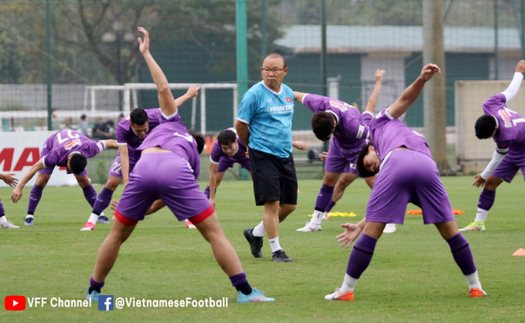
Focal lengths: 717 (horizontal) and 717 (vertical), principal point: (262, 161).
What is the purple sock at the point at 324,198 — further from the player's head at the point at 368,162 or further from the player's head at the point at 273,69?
the player's head at the point at 368,162

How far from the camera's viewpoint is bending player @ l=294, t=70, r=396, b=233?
8570 millimetres

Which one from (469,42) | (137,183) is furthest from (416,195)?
(469,42)

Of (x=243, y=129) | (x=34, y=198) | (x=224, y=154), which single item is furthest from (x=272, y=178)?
(x=34, y=198)

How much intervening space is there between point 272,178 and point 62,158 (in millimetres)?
4396

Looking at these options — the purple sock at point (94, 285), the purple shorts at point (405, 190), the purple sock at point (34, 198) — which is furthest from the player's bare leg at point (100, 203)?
the purple shorts at point (405, 190)

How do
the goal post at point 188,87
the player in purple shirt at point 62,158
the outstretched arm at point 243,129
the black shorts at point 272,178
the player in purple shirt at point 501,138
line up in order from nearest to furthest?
1. the black shorts at point 272,178
2. the outstretched arm at point 243,129
3. the player in purple shirt at point 501,138
4. the player in purple shirt at point 62,158
5. the goal post at point 188,87

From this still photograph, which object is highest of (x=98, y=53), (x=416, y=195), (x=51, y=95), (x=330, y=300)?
(x=98, y=53)

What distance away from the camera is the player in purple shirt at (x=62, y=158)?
10018mm

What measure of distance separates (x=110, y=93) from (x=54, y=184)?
696 cm

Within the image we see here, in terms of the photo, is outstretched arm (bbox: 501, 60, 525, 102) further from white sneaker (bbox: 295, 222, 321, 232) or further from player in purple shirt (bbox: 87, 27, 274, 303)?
player in purple shirt (bbox: 87, 27, 274, 303)

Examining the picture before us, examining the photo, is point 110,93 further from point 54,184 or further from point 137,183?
point 137,183

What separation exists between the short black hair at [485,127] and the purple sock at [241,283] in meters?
4.01

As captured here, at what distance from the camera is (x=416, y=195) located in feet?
17.7

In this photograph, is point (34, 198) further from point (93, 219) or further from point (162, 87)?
point (162, 87)
